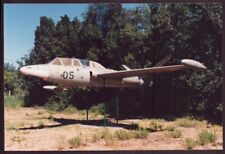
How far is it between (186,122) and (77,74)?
1715 millimetres

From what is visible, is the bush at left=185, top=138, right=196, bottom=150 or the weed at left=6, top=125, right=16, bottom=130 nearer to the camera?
the weed at left=6, top=125, right=16, bottom=130

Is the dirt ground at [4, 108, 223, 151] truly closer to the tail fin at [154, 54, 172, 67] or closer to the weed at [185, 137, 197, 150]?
the weed at [185, 137, 197, 150]

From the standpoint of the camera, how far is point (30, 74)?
19.2 ft

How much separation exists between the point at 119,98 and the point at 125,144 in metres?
0.70

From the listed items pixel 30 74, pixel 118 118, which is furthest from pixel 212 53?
pixel 30 74

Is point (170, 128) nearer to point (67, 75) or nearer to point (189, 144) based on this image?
point (189, 144)

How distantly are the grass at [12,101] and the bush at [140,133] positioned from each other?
5.47ft

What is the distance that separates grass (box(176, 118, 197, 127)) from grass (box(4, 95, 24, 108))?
7.45 feet

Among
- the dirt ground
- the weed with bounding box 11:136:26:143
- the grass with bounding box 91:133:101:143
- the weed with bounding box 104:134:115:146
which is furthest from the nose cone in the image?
the weed with bounding box 104:134:115:146

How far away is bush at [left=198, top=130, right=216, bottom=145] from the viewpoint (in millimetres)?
5855

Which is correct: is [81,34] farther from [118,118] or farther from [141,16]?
[118,118]

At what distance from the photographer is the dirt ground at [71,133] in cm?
579

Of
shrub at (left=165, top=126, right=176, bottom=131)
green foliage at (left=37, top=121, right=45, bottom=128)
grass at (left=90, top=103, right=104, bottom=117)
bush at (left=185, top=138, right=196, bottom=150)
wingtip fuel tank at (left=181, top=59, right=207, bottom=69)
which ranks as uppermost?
wingtip fuel tank at (left=181, top=59, right=207, bottom=69)

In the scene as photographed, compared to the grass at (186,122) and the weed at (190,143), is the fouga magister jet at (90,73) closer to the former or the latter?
the grass at (186,122)
